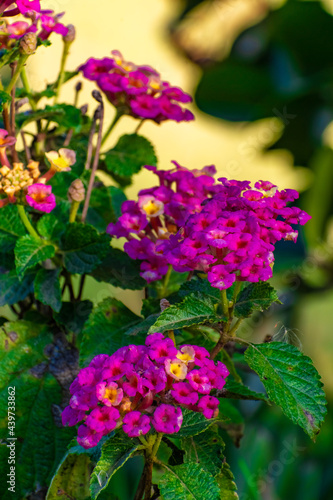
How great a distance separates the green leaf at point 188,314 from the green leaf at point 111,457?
87mm

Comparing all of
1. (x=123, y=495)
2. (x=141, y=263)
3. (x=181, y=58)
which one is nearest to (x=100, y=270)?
(x=141, y=263)

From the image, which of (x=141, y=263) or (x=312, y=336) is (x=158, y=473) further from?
(x=312, y=336)

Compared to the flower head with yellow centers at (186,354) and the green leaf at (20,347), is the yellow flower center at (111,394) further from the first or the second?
the green leaf at (20,347)

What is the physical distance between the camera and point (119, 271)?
603 millimetres

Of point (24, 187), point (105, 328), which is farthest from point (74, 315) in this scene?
point (24, 187)

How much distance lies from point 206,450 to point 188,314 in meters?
0.11

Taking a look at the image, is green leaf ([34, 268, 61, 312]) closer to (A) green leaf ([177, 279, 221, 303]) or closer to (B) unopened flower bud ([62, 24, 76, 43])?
(A) green leaf ([177, 279, 221, 303])

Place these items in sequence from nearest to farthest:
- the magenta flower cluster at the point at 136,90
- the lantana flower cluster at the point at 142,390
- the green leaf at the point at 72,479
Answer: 1. the lantana flower cluster at the point at 142,390
2. the green leaf at the point at 72,479
3. the magenta flower cluster at the point at 136,90

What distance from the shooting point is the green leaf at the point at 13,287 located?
1.93ft

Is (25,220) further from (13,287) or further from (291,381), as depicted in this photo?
(291,381)

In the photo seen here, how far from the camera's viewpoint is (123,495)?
782 millimetres

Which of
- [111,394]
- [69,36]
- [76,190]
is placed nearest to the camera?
[111,394]

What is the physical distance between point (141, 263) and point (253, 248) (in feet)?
0.55

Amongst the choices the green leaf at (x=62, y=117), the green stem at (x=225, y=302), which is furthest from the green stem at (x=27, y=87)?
the green stem at (x=225, y=302)
